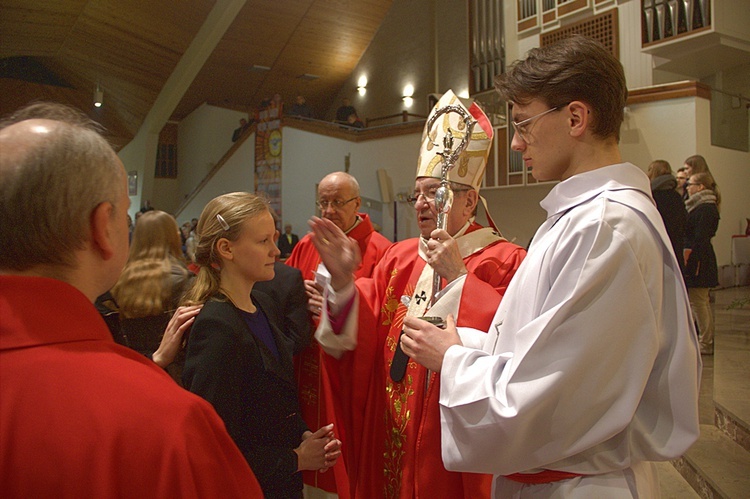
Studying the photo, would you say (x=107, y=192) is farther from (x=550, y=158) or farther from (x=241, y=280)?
(x=241, y=280)

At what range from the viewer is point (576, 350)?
43.8 inches

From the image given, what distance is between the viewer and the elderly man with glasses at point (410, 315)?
1.89 metres

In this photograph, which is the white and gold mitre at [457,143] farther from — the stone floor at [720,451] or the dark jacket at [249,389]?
the stone floor at [720,451]

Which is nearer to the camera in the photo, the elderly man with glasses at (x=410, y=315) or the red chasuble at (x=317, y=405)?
the elderly man with glasses at (x=410, y=315)

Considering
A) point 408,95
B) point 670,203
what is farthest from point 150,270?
point 408,95

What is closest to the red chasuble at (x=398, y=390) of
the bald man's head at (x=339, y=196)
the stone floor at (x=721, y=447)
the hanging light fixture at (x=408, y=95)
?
the bald man's head at (x=339, y=196)

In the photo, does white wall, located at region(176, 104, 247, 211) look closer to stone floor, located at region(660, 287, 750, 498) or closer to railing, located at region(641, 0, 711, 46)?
railing, located at region(641, 0, 711, 46)

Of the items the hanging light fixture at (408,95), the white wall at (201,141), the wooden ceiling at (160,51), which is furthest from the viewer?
the white wall at (201,141)

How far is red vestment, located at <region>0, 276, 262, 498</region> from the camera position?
685mm

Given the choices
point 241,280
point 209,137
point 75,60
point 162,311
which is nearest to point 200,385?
point 241,280

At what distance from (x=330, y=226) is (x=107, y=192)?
1177 mm

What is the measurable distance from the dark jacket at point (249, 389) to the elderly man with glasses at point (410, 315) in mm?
360

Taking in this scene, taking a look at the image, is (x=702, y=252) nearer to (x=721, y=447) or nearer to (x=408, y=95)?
(x=721, y=447)

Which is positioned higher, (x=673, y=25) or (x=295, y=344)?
(x=673, y=25)
